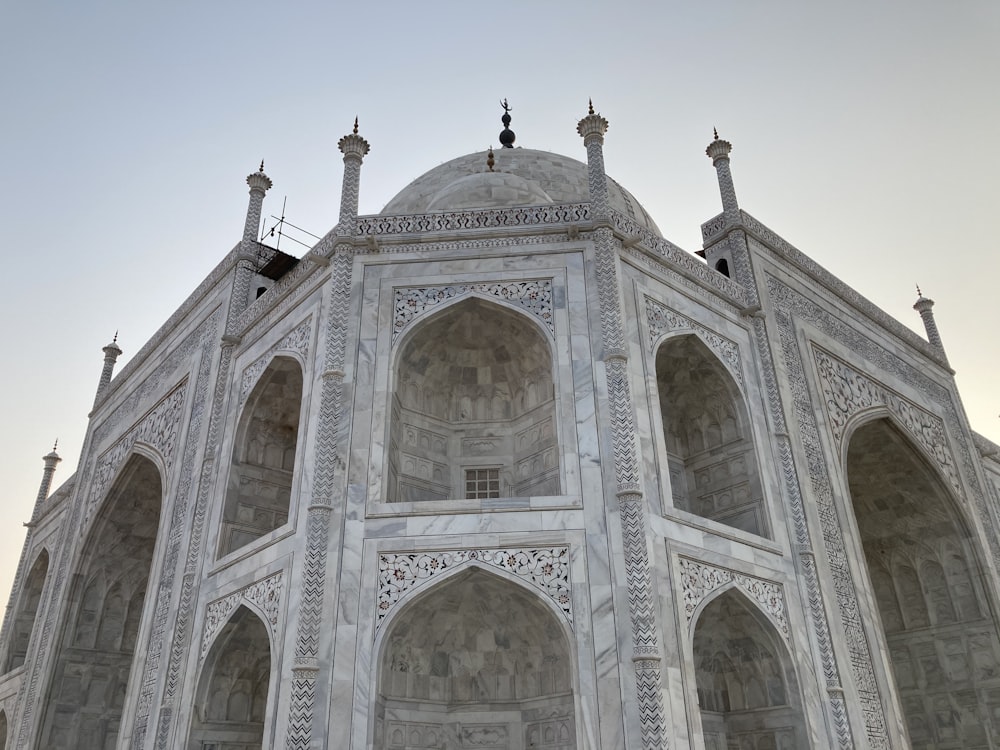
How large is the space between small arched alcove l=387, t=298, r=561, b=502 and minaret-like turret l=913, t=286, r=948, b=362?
10704 millimetres

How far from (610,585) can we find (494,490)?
246cm

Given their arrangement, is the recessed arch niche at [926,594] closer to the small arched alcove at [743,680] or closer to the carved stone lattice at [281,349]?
the small arched alcove at [743,680]

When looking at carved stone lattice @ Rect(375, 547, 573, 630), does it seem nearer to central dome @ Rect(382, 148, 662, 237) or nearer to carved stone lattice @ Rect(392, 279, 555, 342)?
carved stone lattice @ Rect(392, 279, 555, 342)

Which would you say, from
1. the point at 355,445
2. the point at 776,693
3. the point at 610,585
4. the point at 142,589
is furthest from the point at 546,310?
the point at 142,589

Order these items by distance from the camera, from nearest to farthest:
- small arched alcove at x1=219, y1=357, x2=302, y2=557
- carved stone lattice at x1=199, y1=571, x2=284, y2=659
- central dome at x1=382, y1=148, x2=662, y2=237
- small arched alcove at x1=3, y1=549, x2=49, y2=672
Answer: carved stone lattice at x1=199, y1=571, x2=284, y2=659, small arched alcove at x1=219, y1=357, x2=302, y2=557, central dome at x1=382, y1=148, x2=662, y2=237, small arched alcove at x1=3, y1=549, x2=49, y2=672

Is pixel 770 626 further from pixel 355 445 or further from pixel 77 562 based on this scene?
pixel 77 562

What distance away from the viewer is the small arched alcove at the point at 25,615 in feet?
60.8

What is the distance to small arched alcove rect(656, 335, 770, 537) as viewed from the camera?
10.9m

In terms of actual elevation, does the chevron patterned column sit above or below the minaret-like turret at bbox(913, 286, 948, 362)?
below

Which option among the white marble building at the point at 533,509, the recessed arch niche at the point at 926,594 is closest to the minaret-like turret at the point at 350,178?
the white marble building at the point at 533,509

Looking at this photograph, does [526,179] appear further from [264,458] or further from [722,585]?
[722,585]

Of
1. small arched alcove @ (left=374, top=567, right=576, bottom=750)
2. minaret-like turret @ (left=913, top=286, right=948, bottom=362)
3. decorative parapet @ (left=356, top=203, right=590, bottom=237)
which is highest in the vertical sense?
minaret-like turret @ (left=913, top=286, right=948, bottom=362)

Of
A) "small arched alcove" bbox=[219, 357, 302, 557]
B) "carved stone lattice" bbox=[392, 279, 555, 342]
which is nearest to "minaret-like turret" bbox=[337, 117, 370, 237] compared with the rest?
"carved stone lattice" bbox=[392, 279, 555, 342]

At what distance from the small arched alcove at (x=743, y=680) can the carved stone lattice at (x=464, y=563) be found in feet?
6.64
